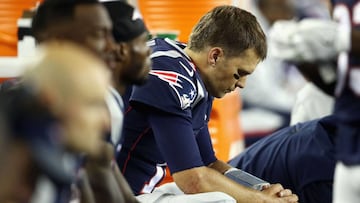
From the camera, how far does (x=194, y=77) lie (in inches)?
113

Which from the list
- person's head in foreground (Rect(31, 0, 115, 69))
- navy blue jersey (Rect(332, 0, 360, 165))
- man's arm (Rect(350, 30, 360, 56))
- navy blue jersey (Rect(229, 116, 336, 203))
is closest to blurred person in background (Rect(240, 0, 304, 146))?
navy blue jersey (Rect(229, 116, 336, 203))

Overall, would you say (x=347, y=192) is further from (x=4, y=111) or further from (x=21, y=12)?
(x=21, y=12)

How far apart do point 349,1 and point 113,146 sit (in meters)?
0.64

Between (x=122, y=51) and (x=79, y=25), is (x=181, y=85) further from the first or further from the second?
(x=79, y=25)

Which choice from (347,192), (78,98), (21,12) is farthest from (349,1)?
(21,12)

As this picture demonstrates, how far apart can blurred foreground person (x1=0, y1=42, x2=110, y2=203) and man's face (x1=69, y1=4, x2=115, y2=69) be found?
450mm

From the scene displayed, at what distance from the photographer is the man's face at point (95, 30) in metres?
2.18

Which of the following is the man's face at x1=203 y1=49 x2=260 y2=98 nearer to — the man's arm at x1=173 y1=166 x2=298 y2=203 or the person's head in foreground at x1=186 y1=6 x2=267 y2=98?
the person's head in foreground at x1=186 y1=6 x2=267 y2=98

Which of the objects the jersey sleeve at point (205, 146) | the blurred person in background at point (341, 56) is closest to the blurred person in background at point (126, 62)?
the blurred person in background at point (341, 56)

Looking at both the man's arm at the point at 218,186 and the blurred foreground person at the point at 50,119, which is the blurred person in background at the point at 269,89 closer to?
Answer: the man's arm at the point at 218,186

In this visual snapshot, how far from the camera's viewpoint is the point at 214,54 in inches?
114

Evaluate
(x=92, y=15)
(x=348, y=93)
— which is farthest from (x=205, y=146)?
(x=92, y=15)

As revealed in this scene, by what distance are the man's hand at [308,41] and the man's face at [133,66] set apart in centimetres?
30

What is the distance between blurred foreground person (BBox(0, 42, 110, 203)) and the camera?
64.2 inches
